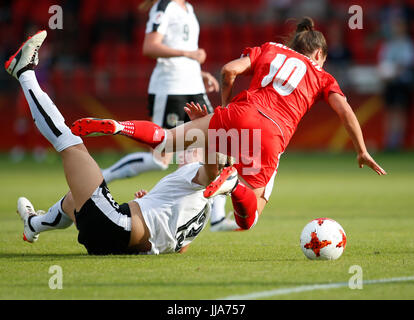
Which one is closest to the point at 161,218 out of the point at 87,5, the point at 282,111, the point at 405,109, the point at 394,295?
the point at 282,111

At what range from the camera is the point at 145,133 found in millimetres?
5461

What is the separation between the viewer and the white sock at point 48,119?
17.1 ft

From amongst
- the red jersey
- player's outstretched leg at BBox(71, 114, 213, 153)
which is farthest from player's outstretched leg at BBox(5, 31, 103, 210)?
the red jersey

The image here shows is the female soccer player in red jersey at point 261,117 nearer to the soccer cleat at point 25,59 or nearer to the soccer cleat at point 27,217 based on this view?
the soccer cleat at point 25,59

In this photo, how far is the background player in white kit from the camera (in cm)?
770

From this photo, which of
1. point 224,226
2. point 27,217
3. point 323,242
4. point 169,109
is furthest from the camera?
point 169,109

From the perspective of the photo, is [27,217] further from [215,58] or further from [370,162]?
[215,58]

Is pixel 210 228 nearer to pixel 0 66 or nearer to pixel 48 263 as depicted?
pixel 48 263

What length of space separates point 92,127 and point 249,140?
1.22 meters

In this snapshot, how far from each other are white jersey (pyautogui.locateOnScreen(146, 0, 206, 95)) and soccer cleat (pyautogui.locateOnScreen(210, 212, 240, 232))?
1.56 meters

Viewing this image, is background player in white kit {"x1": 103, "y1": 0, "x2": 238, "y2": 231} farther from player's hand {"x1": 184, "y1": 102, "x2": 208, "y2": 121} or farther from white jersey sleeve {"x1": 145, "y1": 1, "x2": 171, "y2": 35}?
player's hand {"x1": 184, "y1": 102, "x2": 208, "y2": 121}

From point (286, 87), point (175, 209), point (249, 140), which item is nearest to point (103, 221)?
point (175, 209)

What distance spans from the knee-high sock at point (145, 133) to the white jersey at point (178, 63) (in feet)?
7.61

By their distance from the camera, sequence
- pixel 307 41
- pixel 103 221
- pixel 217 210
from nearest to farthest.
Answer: pixel 103 221
pixel 307 41
pixel 217 210
